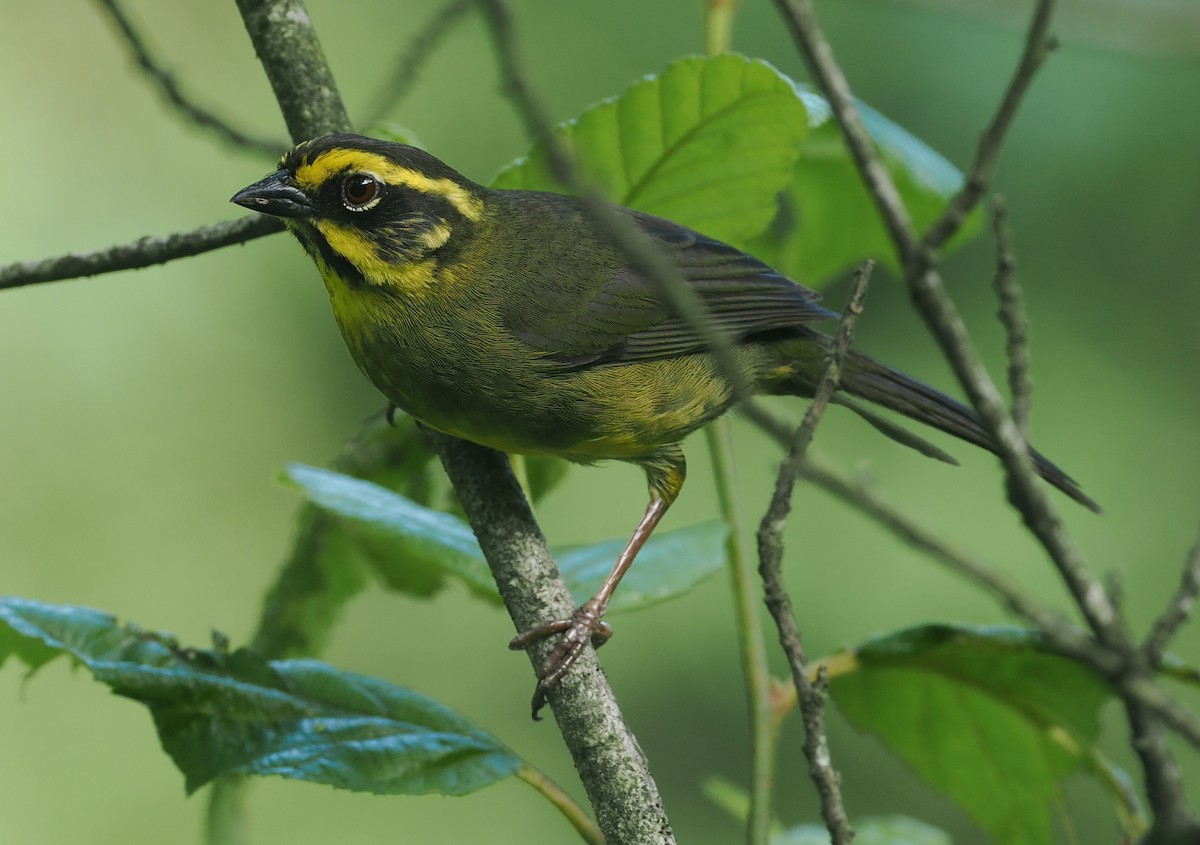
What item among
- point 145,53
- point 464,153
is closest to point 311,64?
point 145,53

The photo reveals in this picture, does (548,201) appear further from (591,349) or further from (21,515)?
(21,515)

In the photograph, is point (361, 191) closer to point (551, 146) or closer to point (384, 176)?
point (384, 176)

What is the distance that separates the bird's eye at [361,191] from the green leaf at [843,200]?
3.52ft

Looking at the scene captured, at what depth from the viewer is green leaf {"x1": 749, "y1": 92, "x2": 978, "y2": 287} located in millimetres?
3365

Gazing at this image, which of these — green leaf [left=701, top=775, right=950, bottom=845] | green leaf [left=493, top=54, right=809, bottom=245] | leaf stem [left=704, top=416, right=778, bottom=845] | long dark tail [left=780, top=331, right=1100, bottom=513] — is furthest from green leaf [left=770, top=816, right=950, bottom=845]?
green leaf [left=493, top=54, right=809, bottom=245]

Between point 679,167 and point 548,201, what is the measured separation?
580mm

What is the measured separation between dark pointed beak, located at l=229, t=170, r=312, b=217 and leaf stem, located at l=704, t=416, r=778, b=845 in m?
1.08

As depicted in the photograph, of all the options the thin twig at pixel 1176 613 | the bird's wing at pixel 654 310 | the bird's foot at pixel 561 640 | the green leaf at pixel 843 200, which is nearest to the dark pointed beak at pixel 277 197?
the bird's wing at pixel 654 310

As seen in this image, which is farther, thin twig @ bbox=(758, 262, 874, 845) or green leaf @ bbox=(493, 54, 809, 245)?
green leaf @ bbox=(493, 54, 809, 245)

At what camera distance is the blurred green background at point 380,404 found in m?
6.80

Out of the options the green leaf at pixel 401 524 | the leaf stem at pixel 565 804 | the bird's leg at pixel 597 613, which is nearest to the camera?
the leaf stem at pixel 565 804

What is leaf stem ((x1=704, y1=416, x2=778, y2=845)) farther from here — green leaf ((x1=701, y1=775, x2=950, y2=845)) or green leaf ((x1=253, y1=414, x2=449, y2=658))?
green leaf ((x1=253, y1=414, x2=449, y2=658))

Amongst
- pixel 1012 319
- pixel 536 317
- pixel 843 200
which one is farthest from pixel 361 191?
pixel 1012 319

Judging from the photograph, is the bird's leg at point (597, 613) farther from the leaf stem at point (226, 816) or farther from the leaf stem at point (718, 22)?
the leaf stem at point (718, 22)
